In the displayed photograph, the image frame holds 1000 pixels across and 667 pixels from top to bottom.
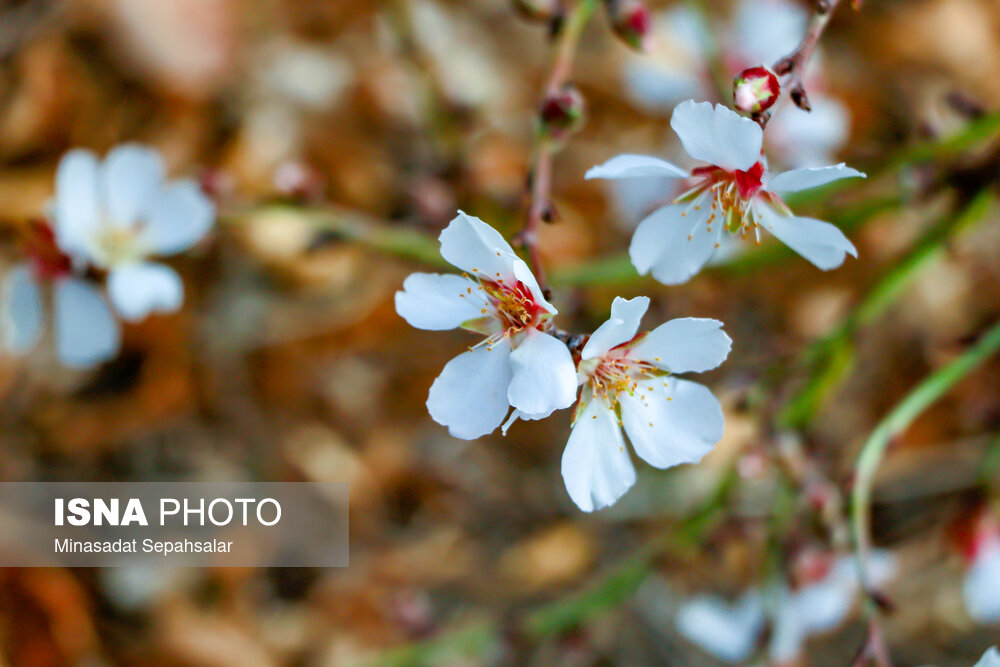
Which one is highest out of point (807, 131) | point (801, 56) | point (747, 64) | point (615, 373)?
point (747, 64)

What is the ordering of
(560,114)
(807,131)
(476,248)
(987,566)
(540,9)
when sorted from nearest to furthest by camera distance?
(476,248) < (560,114) < (540,9) < (987,566) < (807,131)

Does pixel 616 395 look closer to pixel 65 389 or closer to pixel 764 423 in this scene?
pixel 764 423

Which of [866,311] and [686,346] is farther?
[866,311]

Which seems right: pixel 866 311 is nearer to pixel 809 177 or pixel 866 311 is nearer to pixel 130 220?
pixel 809 177

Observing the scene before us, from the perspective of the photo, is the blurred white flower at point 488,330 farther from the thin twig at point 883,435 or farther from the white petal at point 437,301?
the thin twig at point 883,435

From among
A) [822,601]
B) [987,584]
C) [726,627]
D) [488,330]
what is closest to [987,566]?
[987,584]

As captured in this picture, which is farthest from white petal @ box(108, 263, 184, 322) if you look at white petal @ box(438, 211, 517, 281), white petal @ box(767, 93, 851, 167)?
white petal @ box(767, 93, 851, 167)
